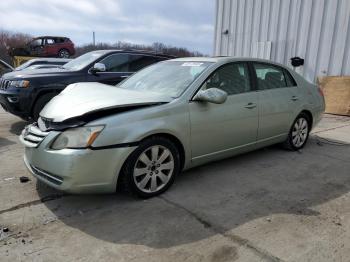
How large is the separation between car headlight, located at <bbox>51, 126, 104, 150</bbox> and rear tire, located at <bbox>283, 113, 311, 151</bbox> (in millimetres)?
3308

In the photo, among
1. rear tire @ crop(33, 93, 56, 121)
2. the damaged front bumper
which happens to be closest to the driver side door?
the damaged front bumper

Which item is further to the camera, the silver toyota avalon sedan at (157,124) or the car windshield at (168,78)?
the car windshield at (168,78)

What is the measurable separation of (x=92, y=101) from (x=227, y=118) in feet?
5.27

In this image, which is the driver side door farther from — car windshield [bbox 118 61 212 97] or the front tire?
the front tire

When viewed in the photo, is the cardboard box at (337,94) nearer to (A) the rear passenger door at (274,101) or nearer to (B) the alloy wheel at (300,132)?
(B) the alloy wheel at (300,132)

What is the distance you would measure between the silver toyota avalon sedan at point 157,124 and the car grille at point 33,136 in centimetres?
1

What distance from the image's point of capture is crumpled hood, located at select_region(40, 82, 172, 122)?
328 cm

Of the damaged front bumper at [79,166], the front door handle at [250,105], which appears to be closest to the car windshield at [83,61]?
the front door handle at [250,105]

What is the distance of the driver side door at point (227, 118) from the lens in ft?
12.7

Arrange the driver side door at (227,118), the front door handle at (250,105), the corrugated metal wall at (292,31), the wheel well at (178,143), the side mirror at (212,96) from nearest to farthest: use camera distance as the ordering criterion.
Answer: the wheel well at (178,143), the side mirror at (212,96), the driver side door at (227,118), the front door handle at (250,105), the corrugated metal wall at (292,31)

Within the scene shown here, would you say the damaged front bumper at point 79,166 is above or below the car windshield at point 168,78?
below

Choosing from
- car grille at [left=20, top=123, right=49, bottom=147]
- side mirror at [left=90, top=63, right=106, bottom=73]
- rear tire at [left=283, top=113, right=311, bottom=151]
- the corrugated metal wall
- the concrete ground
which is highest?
the corrugated metal wall

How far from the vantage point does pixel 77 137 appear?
122 inches

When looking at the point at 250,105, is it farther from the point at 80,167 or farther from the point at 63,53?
the point at 63,53
